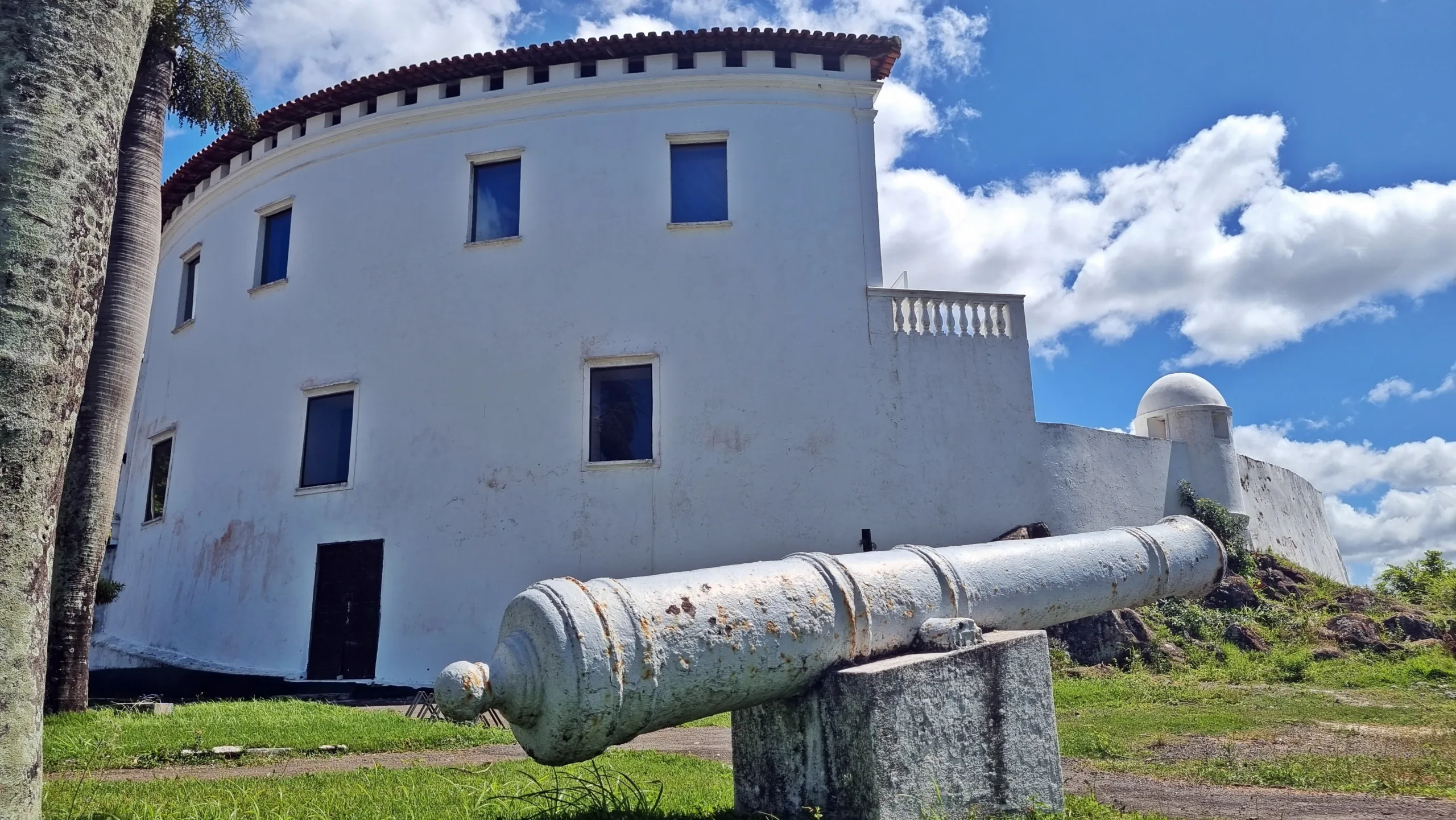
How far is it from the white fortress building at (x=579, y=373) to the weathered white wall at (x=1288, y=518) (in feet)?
8.17

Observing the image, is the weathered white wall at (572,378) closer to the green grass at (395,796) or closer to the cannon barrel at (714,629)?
the green grass at (395,796)

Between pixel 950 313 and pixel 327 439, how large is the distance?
858cm

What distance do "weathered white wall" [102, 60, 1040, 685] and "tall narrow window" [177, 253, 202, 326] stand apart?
8.95 feet

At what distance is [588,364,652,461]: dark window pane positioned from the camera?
12.7m

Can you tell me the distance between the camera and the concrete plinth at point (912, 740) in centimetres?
364

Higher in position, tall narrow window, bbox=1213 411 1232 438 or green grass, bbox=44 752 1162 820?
tall narrow window, bbox=1213 411 1232 438

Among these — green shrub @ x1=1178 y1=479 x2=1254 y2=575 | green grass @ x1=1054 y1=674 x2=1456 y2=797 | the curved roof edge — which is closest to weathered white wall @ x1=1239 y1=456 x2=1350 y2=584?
green shrub @ x1=1178 y1=479 x2=1254 y2=575

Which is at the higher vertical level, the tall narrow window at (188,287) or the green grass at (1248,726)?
the tall narrow window at (188,287)

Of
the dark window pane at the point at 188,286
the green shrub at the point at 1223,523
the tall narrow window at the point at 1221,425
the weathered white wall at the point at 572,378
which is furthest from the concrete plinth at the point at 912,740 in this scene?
the dark window pane at the point at 188,286

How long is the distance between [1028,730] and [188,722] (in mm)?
6642

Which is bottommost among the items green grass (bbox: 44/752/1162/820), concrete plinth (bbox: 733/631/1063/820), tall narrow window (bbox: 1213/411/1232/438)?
green grass (bbox: 44/752/1162/820)

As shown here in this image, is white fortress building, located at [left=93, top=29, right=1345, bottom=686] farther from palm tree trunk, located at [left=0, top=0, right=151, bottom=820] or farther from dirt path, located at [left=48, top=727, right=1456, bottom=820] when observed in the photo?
palm tree trunk, located at [left=0, top=0, right=151, bottom=820]

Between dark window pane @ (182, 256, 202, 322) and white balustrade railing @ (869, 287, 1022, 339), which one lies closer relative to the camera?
white balustrade railing @ (869, 287, 1022, 339)

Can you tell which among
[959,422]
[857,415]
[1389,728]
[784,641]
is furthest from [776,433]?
[784,641]
